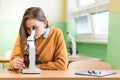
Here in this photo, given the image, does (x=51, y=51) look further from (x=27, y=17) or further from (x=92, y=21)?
(x=92, y=21)

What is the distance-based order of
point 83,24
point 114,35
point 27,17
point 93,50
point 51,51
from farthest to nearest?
point 83,24 < point 93,50 < point 114,35 < point 51,51 < point 27,17

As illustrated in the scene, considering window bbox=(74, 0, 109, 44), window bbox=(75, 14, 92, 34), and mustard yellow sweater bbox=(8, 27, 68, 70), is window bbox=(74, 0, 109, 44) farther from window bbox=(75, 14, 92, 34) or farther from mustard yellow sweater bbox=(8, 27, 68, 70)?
mustard yellow sweater bbox=(8, 27, 68, 70)

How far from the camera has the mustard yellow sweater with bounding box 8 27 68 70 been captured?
7.26 feet

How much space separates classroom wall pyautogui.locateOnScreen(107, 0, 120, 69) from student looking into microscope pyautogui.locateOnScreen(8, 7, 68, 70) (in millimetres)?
915

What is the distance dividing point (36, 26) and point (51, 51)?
25 centimetres

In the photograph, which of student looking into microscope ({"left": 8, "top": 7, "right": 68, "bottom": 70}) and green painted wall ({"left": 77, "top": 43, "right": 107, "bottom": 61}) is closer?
student looking into microscope ({"left": 8, "top": 7, "right": 68, "bottom": 70})

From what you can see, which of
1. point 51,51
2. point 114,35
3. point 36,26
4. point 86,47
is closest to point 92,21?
point 86,47

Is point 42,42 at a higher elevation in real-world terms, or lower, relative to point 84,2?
lower

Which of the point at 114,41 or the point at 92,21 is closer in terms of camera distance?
the point at 114,41

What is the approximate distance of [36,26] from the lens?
2.15m

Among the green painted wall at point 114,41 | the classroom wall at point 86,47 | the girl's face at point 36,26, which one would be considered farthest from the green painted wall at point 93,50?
the girl's face at point 36,26

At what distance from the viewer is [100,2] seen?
4078 millimetres

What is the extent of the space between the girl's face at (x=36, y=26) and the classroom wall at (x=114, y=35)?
1.04m

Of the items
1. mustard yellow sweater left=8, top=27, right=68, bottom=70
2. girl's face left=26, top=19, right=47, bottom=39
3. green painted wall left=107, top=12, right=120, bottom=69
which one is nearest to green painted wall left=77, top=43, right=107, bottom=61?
green painted wall left=107, top=12, right=120, bottom=69
